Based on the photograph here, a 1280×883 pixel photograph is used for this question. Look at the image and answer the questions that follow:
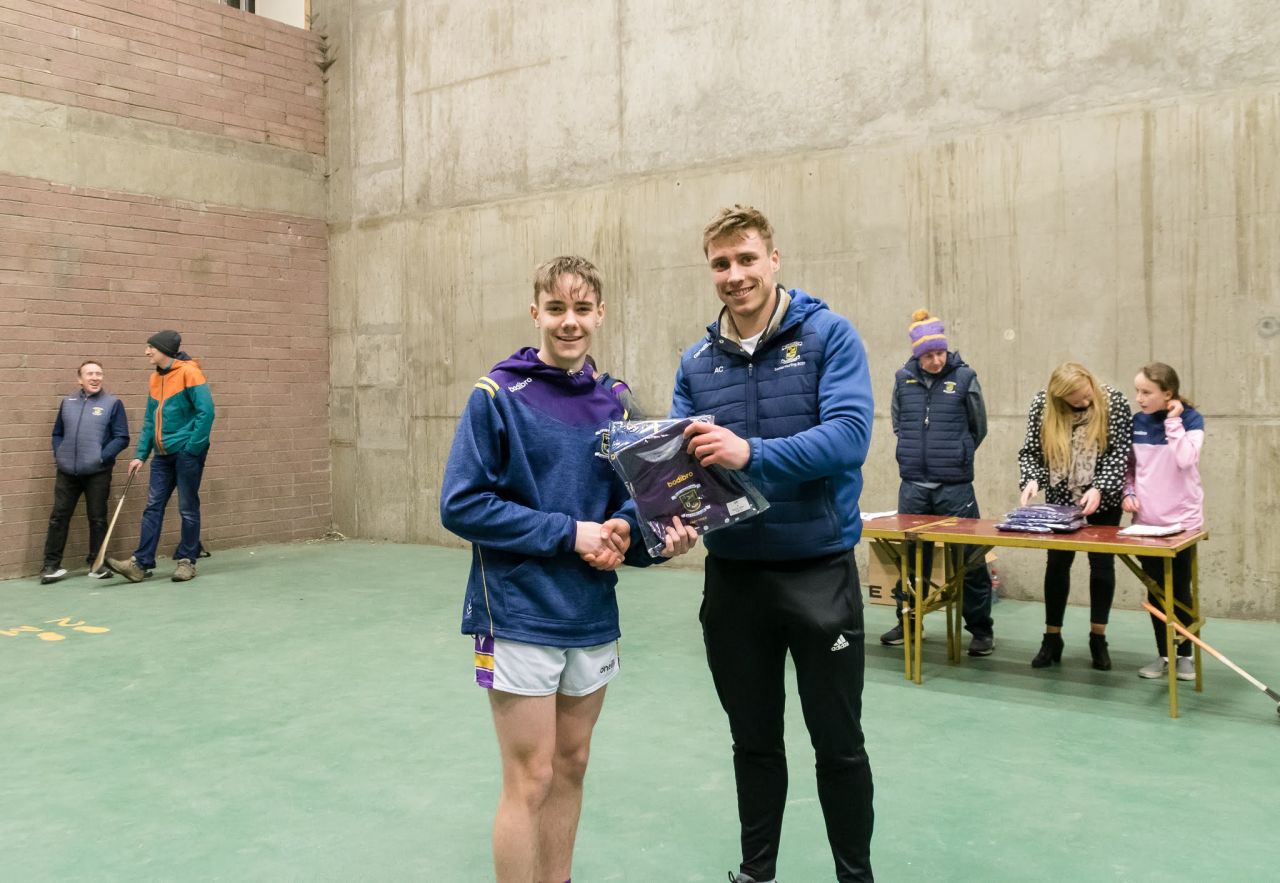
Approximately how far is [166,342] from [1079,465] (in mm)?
6654

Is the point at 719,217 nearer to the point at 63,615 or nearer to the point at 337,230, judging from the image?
the point at 63,615

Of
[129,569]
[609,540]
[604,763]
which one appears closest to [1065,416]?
[604,763]

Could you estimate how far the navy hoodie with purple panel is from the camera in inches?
83.1

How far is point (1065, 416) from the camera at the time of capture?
4887 mm

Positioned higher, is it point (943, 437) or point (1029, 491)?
point (943, 437)

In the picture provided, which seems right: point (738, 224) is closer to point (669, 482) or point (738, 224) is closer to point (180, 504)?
point (669, 482)

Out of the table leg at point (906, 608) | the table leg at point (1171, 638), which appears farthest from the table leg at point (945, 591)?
the table leg at point (1171, 638)

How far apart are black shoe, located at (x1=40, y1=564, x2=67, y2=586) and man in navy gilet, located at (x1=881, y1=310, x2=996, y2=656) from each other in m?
6.46

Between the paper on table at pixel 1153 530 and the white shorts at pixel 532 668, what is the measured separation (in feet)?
10.7

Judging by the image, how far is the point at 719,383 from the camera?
8.18ft

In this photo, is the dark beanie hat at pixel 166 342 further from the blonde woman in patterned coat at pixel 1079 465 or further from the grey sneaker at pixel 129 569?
the blonde woman in patterned coat at pixel 1079 465

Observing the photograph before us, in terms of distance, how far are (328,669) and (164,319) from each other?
540 centimetres

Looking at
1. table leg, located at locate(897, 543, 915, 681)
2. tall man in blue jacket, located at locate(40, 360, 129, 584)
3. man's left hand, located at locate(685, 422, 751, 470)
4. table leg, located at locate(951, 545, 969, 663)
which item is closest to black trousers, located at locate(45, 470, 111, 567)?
tall man in blue jacket, located at locate(40, 360, 129, 584)

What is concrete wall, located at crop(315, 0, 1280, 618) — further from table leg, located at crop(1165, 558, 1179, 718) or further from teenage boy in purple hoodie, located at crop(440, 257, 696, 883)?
teenage boy in purple hoodie, located at crop(440, 257, 696, 883)
